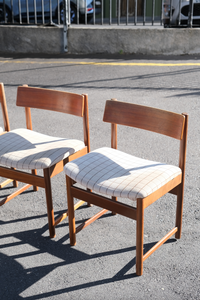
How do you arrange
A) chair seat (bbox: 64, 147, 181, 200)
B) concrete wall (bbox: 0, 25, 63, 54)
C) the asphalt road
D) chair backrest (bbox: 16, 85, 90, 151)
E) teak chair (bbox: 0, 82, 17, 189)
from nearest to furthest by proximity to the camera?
chair seat (bbox: 64, 147, 181, 200) < the asphalt road < chair backrest (bbox: 16, 85, 90, 151) < teak chair (bbox: 0, 82, 17, 189) < concrete wall (bbox: 0, 25, 63, 54)

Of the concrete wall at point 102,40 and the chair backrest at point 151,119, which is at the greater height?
the concrete wall at point 102,40

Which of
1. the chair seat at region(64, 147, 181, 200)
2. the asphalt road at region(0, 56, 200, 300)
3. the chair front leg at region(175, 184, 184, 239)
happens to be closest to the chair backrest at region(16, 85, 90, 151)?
the chair seat at region(64, 147, 181, 200)

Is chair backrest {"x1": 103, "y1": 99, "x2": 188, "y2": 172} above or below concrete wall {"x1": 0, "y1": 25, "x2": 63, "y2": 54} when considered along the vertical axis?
below

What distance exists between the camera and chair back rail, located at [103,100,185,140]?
2.60 m

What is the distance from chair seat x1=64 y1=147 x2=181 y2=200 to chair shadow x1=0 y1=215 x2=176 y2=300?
2.02 feet

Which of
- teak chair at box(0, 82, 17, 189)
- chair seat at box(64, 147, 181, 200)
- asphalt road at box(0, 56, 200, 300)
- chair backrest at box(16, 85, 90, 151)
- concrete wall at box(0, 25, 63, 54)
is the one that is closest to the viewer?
chair seat at box(64, 147, 181, 200)

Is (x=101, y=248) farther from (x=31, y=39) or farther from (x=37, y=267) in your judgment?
(x=31, y=39)

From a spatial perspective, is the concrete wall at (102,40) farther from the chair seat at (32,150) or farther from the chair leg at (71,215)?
the chair leg at (71,215)

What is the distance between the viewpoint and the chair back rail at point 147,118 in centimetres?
260

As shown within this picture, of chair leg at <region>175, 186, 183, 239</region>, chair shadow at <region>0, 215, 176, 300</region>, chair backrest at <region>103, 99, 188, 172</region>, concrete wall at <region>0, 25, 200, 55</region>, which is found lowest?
chair shadow at <region>0, 215, 176, 300</region>

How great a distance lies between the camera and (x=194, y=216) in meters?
3.21

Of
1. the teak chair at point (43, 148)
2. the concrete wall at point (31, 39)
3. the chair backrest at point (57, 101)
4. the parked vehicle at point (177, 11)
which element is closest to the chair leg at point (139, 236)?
the teak chair at point (43, 148)

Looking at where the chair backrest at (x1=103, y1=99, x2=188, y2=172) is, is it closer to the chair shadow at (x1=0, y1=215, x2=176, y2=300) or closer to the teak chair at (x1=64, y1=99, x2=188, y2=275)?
the teak chair at (x1=64, y1=99, x2=188, y2=275)

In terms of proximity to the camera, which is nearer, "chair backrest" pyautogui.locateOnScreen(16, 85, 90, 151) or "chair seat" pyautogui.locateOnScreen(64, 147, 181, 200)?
"chair seat" pyautogui.locateOnScreen(64, 147, 181, 200)
